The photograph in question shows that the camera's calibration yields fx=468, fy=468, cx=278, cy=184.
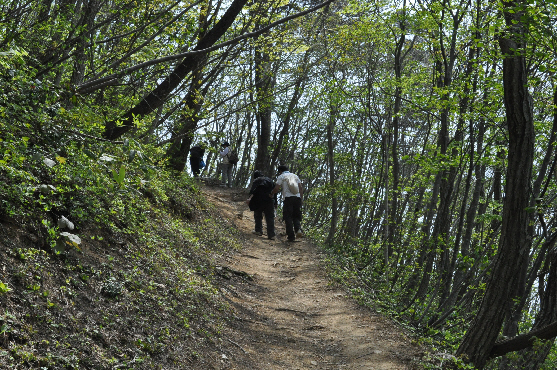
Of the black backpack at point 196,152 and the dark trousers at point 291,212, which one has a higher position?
the black backpack at point 196,152

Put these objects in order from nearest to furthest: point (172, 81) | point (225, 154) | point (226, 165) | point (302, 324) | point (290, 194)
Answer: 1. point (172, 81)
2. point (302, 324)
3. point (290, 194)
4. point (225, 154)
5. point (226, 165)

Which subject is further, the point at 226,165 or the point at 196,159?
the point at 226,165

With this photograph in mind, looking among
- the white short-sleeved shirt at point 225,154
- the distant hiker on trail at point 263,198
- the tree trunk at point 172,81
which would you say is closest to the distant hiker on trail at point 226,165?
the white short-sleeved shirt at point 225,154

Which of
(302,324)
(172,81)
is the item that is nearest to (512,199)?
(302,324)

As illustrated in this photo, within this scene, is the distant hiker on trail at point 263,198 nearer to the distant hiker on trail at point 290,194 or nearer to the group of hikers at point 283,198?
the group of hikers at point 283,198

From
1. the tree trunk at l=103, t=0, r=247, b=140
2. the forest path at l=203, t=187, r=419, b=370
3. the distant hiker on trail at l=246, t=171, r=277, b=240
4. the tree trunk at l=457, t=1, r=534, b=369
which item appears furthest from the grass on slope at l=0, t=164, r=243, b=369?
the distant hiker on trail at l=246, t=171, r=277, b=240

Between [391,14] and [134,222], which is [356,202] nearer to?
[391,14]

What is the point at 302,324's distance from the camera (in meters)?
7.31

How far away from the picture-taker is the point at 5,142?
3.82 m

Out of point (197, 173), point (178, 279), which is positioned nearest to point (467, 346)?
point (178, 279)

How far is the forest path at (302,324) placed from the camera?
5930mm

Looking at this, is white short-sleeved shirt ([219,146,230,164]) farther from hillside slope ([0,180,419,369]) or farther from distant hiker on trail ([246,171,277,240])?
hillside slope ([0,180,419,369])

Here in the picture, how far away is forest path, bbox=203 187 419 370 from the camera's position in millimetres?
5930

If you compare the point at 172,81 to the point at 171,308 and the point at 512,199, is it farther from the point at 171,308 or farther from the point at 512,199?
the point at 512,199
